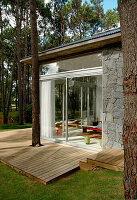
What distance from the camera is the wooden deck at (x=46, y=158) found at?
330 cm

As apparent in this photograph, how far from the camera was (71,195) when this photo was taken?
2.62 m

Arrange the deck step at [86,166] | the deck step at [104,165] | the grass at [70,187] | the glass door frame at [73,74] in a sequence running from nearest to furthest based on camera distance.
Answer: the grass at [70,187], the deck step at [104,165], the deck step at [86,166], the glass door frame at [73,74]

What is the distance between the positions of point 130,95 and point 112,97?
8.87ft

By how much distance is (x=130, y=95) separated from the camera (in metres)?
1.59

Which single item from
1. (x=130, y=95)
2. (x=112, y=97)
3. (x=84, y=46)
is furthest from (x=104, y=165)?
(x=84, y=46)

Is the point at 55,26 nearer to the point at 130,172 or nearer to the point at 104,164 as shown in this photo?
the point at 104,164

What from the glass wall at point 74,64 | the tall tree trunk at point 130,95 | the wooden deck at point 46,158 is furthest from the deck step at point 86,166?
the glass wall at point 74,64

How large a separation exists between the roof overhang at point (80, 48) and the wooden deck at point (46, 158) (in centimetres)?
264

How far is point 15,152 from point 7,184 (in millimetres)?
1704

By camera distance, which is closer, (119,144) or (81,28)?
(119,144)

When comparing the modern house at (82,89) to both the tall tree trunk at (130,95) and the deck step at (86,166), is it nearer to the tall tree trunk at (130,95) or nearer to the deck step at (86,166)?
the deck step at (86,166)

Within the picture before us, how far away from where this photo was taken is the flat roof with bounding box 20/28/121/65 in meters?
3.84

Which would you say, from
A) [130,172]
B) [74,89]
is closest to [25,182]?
[130,172]

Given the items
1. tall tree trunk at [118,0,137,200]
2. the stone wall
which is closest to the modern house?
the stone wall
